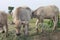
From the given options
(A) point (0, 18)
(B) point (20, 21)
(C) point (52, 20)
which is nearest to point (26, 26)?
(B) point (20, 21)

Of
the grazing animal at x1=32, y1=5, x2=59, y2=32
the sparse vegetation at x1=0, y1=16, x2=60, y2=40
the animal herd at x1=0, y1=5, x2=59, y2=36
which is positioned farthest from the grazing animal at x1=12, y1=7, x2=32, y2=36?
the grazing animal at x1=32, y1=5, x2=59, y2=32

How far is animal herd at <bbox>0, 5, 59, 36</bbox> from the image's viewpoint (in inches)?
174

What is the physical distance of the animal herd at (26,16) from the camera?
4.43m

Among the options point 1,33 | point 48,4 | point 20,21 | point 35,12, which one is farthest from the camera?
point 48,4

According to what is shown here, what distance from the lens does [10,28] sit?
16.2 ft

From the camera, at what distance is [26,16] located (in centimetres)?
459

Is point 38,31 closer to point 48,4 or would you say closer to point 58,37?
point 58,37

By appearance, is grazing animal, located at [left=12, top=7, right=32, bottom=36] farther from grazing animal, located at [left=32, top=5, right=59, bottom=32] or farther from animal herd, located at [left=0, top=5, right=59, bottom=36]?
grazing animal, located at [left=32, top=5, right=59, bottom=32]

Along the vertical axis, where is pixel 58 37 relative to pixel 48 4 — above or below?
below

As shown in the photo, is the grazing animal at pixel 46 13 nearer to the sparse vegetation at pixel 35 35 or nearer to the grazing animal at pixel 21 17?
the sparse vegetation at pixel 35 35

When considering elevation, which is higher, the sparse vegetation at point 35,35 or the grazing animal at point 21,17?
the grazing animal at point 21,17

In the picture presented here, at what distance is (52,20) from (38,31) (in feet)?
1.80

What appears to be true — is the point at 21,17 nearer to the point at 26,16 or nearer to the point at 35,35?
the point at 26,16

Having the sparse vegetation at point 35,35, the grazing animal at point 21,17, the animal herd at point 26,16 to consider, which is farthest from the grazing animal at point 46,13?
the grazing animal at point 21,17
